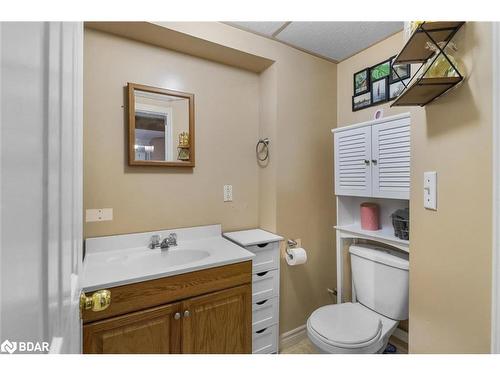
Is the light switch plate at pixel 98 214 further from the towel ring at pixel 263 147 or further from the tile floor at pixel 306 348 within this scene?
the tile floor at pixel 306 348

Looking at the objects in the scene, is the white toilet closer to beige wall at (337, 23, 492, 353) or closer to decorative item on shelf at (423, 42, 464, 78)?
beige wall at (337, 23, 492, 353)

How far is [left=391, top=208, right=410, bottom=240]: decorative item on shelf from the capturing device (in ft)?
4.91

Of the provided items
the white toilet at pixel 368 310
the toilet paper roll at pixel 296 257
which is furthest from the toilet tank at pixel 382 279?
the toilet paper roll at pixel 296 257

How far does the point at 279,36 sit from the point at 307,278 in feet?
6.49

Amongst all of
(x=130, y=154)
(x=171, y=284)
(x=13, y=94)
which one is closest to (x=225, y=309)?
(x=171, y=284)

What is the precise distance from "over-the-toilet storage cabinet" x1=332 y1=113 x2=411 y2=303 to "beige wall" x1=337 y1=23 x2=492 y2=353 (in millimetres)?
647

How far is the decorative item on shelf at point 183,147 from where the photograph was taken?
5.65ft

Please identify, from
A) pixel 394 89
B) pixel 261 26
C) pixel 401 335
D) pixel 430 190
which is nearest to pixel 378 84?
pixel 394 89

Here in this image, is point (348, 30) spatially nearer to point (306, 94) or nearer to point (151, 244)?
point (306, 94)

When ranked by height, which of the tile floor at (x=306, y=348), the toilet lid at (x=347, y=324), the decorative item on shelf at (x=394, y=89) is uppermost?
the decorative item on shelf at (x=394, y=89)

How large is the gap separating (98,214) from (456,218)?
1.77 metres

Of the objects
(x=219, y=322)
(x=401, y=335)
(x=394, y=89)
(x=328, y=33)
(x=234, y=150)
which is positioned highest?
(x=328, y=33)

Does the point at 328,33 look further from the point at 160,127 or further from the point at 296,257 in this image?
the point at 296,257

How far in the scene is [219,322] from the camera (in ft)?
4.39
